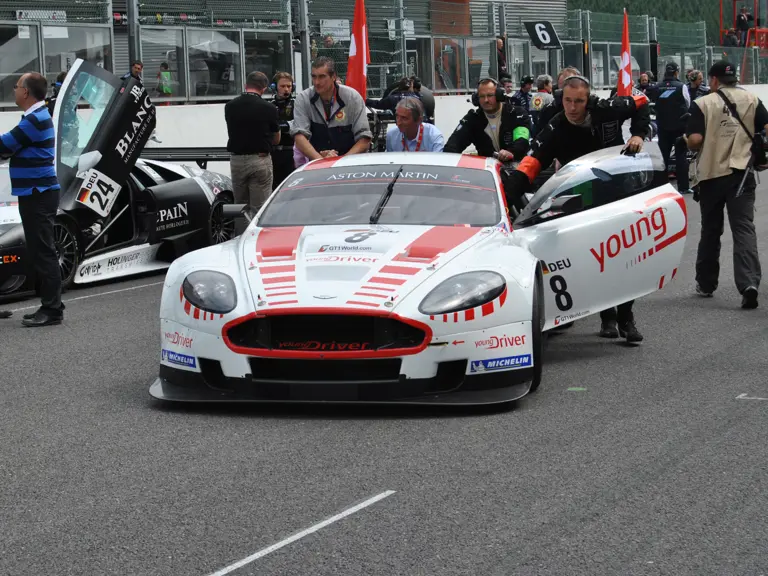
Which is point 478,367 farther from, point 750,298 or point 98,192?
point 98,192

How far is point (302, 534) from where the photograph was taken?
14.4 ft

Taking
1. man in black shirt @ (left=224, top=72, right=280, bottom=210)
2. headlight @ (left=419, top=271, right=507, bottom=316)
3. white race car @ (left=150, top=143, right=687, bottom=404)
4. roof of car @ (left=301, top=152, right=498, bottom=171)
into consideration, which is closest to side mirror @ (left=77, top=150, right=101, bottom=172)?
man in black shirt @ (left=224, top=72, right=280, bottom=210)

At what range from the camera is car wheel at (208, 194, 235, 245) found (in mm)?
12716

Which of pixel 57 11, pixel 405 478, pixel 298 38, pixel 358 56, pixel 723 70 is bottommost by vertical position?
pixel 405 478

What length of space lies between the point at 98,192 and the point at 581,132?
4.37 meters

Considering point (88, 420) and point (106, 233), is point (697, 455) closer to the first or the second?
point (88, 420)

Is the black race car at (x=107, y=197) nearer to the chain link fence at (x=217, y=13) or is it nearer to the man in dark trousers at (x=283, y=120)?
the man in dark trousers at (x=283, y=120)

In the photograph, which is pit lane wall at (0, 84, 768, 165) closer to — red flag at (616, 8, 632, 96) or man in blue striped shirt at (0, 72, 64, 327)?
red flag at (616, 8, 632, 96)

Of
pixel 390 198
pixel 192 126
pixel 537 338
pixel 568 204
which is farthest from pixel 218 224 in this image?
pixel 537 338

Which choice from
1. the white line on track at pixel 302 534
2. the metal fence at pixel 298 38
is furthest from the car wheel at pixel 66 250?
the white line on track at pixel 302 534

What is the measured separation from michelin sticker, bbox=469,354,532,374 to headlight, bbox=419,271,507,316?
266 millimetres

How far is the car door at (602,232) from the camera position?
24.3ft

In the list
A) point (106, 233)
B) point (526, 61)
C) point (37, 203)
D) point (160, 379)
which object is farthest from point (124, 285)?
point (526, 61)

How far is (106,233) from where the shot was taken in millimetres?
11711
